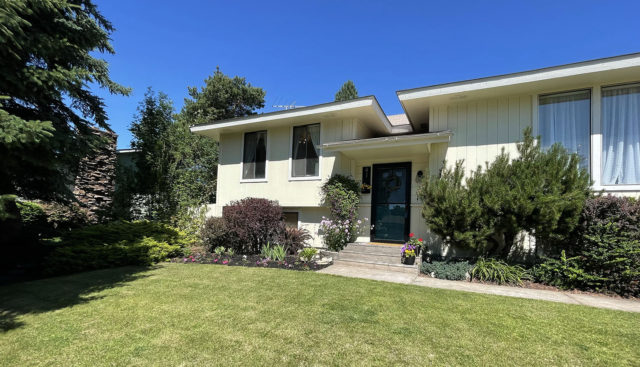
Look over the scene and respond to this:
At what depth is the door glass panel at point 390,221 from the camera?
8172 mm

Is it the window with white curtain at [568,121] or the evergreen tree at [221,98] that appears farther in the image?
the evergreen tree at [221,98]

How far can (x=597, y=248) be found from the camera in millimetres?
4945

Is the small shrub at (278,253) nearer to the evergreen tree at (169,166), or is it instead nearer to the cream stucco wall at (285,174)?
the cream stucco wall at (285,174)

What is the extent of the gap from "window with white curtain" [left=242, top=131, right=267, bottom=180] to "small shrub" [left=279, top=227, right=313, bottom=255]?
2.67 meters

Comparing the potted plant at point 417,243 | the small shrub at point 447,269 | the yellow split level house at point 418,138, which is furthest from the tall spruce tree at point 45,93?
the small shrub at point 447,269

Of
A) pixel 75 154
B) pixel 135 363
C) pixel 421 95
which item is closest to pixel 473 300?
pixel 135 363

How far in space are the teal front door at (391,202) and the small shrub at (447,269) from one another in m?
1.75

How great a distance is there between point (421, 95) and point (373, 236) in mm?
4200

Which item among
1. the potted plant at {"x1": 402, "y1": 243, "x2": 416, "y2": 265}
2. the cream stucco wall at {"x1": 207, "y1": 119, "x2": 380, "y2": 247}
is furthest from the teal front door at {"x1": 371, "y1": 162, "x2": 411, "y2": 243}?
the potted plant at {"x1": 402, "y1": 243, "x2": 416, "y2": 265}

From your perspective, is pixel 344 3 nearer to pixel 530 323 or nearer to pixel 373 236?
pixel 373 236

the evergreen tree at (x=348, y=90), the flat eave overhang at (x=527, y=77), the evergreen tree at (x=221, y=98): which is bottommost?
the flat eave overhang at (x=527, y=77)

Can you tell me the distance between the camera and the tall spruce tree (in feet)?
11.8

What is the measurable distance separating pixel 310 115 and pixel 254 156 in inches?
112

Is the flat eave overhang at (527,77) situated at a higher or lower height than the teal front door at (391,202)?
higher
